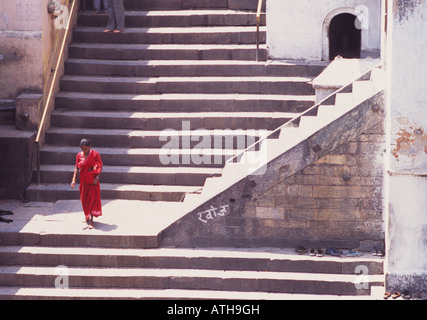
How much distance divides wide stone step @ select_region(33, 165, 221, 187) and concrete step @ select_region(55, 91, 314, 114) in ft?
4.36

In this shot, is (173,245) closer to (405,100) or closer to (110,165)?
(110,165)

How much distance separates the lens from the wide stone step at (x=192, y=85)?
18.6 metres

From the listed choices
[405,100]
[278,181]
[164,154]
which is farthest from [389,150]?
[164,154]

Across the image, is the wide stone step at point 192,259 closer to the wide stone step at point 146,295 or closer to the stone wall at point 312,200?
the stone wall at point 312,200

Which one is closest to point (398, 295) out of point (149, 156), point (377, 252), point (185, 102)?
point (377, 252)

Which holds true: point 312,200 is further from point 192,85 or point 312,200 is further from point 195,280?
point 192,85

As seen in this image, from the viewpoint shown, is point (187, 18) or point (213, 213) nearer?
point (213, 213)

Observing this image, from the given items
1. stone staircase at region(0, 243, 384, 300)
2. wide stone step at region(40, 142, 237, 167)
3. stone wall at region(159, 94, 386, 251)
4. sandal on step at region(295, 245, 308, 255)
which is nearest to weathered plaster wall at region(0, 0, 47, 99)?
wide stone step at region(40, 142, 237, 167)

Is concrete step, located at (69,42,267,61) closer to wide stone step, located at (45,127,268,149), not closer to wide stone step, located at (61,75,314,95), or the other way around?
wide stone step, located at (61,75,314,95)

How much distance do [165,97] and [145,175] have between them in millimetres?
1910

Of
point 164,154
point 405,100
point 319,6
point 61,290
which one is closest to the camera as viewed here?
point 405,100

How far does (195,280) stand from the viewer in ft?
49.4
